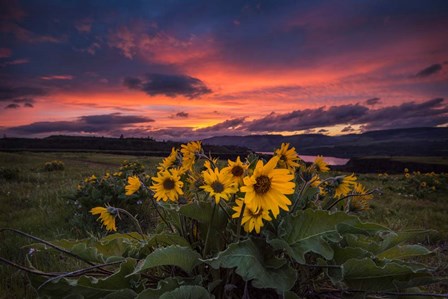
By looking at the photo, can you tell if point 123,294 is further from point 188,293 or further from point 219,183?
point 219,183

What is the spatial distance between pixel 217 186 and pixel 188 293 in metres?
0.67

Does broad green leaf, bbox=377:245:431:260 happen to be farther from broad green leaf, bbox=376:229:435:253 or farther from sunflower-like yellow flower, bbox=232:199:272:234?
sunflower-like yellow flower, bbox=232:199:272:234

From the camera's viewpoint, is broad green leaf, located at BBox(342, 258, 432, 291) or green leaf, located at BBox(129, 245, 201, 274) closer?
green leaf, located at BBox(129, 245, 201, 274)

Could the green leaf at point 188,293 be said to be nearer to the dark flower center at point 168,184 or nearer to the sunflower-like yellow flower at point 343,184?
the dark flower center at point 168,184

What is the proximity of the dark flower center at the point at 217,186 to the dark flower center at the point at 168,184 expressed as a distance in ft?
1.68

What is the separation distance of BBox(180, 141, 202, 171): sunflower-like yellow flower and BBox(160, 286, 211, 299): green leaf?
0.90m

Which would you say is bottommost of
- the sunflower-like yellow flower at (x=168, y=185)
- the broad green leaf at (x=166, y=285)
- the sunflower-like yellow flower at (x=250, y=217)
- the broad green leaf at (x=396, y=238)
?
the broad green leaf at (x=166, y=285)

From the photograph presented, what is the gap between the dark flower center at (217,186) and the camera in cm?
204

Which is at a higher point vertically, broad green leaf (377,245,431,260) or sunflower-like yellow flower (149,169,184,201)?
sunflower-like yellow flower (149,169,184,201)

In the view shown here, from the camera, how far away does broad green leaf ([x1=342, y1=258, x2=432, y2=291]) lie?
2.24 m

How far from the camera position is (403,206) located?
30.9 feet

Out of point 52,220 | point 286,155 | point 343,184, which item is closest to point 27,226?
point 52,220

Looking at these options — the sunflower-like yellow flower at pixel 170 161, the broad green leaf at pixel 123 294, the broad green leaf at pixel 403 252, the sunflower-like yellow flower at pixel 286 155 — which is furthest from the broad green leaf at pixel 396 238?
the broad green leaf at pixel 123 294

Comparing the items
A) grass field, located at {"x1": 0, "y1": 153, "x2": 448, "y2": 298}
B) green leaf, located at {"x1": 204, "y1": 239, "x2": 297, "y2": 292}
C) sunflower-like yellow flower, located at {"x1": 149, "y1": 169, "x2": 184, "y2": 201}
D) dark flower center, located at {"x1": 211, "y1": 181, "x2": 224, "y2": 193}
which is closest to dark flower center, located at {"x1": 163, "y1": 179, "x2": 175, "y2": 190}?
sunflower-like yellow flower, located at {"x1": 149, "y1": 169, "x2": 184, "y2": 201}
